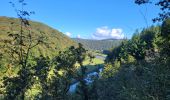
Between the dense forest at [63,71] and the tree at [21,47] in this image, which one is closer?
the dense forest at [63,71]

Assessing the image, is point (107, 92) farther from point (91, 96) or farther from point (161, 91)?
point (161, 91)

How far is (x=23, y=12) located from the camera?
3023cm

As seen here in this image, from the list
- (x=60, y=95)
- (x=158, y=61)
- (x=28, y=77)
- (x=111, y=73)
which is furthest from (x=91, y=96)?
(x=111, y=73)

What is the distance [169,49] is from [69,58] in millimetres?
20759

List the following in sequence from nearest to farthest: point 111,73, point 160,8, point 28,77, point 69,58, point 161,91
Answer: point 161,91 < point 160,8 < point 28,77 < point 69,58 < point 111,73

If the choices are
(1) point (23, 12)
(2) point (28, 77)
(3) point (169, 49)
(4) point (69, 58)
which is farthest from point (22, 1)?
(4) point (69, 58)

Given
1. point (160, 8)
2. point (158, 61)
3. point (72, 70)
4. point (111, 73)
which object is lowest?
point (111, 73)

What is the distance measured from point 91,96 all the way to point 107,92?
26.4 m

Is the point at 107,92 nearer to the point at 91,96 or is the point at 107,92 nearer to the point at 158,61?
the point at 91,96

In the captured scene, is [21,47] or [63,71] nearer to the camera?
[21,47]

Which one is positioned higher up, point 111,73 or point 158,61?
point 158,61

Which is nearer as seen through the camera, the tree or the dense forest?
the dense forest

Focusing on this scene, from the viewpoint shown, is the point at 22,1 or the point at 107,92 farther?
the point at 107,92

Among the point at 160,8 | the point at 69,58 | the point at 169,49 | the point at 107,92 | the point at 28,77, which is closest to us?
the point at 160,8
